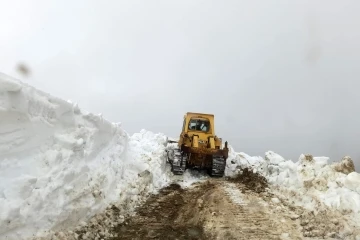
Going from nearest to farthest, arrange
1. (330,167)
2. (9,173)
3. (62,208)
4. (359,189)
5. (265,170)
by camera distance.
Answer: (9,173) < (62,208) < (359,189) < (330,167) < (265,170)

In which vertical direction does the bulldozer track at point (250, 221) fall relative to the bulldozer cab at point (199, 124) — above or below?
below

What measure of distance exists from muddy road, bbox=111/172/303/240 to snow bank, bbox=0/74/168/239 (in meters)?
0.86

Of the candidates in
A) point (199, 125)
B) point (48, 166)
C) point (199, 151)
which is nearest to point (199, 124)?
point (199, 125)

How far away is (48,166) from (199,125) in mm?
9594

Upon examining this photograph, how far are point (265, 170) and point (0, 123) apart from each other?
10315 millimetres

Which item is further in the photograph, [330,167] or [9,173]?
[330,167]

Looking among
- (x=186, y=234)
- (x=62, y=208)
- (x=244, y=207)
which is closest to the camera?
(x=62, y=208)

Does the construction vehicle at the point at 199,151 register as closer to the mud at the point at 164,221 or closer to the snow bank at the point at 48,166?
the mud at the point at 164,221

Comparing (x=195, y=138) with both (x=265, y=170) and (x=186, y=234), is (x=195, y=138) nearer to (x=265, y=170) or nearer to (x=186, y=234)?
(x=265, y=170)

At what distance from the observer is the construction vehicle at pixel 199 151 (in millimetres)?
14078

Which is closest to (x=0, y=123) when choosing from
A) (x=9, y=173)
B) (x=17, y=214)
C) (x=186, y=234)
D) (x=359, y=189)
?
(x=9, y=173)

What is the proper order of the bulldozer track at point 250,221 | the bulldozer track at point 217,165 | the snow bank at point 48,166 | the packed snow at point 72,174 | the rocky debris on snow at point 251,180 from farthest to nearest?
the bulldozer track at point 217,165, the rocky debris on snow at point 251,180, the bulldozer track at point 250,221, the packed snow at point 72,174, the snow bank at point 48,166

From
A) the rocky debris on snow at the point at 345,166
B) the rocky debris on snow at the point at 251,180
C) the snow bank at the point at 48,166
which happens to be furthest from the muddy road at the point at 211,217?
the rocky debris on snow at the point at 345,166

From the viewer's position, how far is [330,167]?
11.1m
